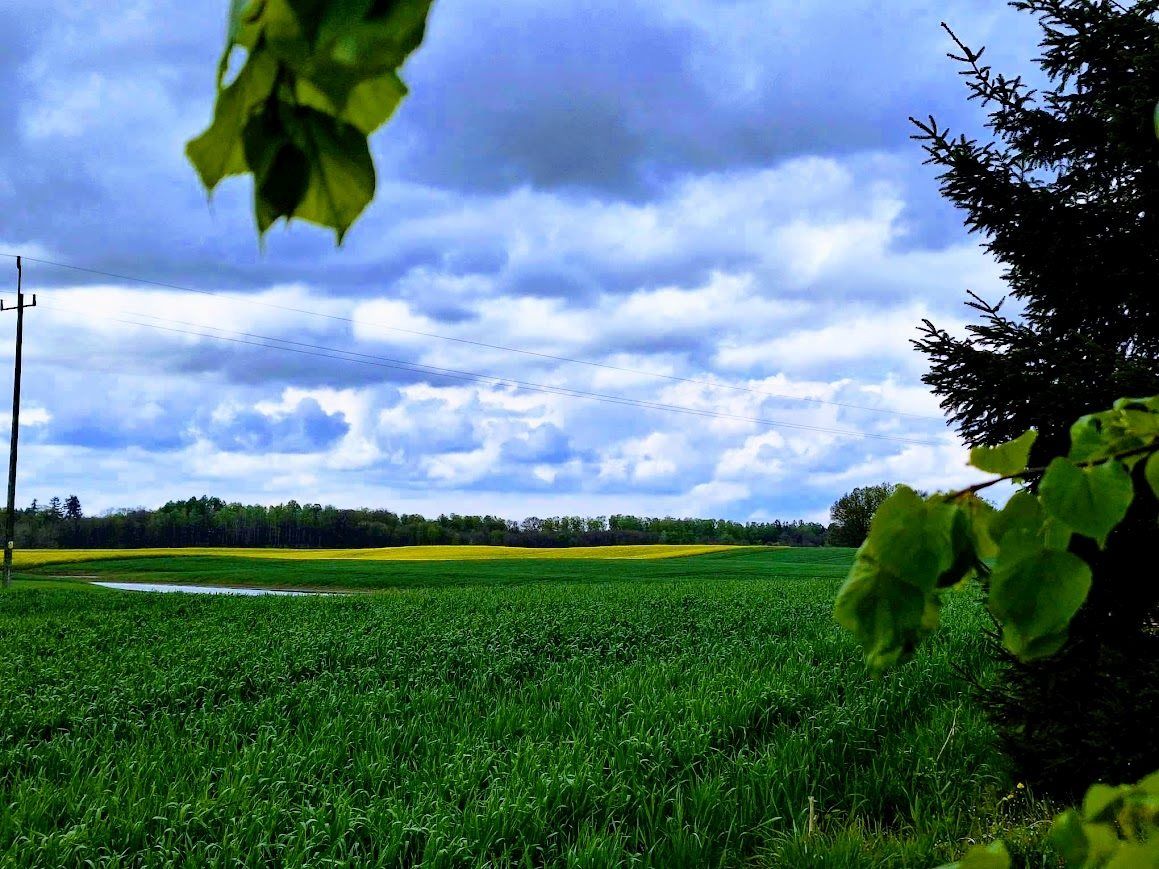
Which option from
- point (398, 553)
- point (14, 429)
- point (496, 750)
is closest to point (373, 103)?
point (496, 750)

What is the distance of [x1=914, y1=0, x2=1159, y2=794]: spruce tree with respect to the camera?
14.8ft

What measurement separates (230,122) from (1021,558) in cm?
78

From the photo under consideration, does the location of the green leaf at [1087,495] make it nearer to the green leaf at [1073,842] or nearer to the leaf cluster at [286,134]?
the green leaf at [1073,842]

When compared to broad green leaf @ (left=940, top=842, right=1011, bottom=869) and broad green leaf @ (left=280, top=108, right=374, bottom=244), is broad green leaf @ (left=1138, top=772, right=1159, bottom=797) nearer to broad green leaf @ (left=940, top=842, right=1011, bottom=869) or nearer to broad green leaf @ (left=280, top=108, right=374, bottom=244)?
broad green leaf @ (left=940, top=842, right=1011, bottom=869)

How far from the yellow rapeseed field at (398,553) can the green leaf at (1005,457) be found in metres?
46.2

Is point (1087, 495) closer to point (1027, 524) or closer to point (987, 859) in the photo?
point (1027, 524)

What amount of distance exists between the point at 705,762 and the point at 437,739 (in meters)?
1.75

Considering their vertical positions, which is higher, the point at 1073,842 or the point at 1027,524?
the point at 1027,524

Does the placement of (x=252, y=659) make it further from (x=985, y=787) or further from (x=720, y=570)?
(x=720, y=570)

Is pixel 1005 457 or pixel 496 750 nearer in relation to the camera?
pixel 1005 457

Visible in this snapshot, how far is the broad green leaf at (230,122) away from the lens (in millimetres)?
579

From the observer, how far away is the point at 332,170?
60 centimetres

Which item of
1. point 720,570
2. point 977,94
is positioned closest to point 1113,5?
point 977,94

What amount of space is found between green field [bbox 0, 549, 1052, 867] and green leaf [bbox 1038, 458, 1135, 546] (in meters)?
3.54
